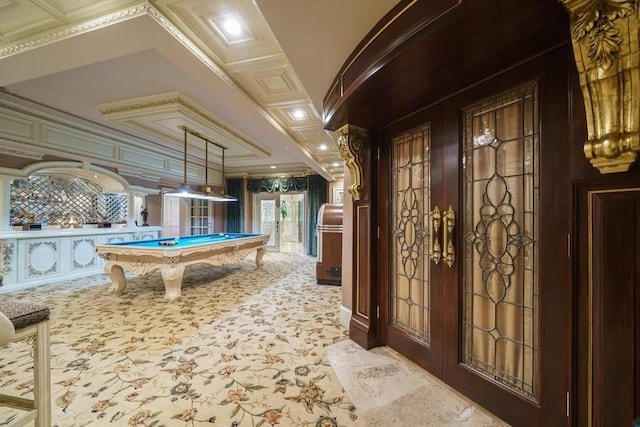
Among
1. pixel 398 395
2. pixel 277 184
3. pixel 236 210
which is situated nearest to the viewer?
pixel 398 395

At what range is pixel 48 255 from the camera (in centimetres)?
438

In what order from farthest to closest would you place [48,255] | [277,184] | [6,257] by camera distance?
[277,184]
[48,255]
[6,257]

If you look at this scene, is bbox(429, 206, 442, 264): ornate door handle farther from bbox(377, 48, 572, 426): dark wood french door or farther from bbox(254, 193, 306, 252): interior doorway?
bbox(254, 193, 306, 252): interior doorway

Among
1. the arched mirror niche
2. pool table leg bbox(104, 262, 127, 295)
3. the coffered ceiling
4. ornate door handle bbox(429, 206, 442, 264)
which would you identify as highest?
the coffered ceiling

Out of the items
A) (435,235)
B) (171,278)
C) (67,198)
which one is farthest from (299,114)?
(67,198)

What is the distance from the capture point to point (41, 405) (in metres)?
1.21

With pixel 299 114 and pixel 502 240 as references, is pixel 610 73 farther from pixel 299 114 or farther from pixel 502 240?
pixel 299 114

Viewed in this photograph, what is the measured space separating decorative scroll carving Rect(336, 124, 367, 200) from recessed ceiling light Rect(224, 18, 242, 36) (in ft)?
3.84

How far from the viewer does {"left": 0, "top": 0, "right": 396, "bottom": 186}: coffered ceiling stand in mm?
1591

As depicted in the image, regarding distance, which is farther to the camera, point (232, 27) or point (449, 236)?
point (232, 27)

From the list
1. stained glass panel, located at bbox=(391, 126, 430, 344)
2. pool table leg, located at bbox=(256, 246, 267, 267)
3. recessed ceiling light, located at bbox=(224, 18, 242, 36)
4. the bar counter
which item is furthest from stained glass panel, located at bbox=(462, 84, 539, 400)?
the bar counter

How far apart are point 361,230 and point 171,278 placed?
2728mm

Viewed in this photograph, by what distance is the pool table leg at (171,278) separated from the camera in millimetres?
3307

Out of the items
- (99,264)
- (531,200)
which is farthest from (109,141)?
(531,200)
